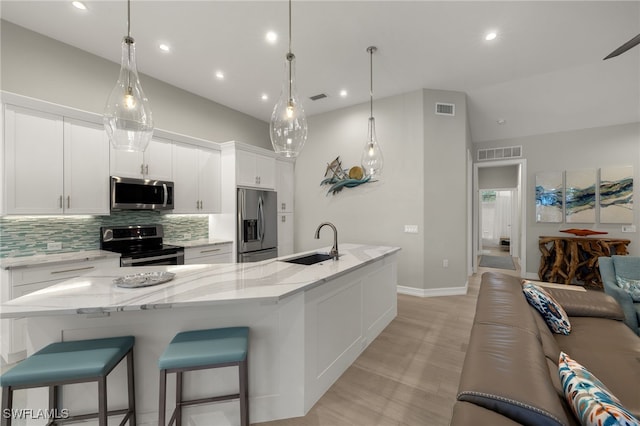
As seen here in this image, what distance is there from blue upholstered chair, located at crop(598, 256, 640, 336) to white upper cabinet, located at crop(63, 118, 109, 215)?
5.31 metres

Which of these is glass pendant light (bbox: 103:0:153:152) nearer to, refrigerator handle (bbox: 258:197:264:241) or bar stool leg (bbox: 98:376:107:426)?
bar stool leg (bbox: 98:376:107:426)

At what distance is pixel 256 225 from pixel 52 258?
2.46 metres

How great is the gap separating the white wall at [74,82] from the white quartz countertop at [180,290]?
7.92 ft

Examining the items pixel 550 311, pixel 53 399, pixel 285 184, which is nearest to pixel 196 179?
pixel 285 184

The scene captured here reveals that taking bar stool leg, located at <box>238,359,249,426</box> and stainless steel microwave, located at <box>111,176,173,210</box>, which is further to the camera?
stainless steel microwave, located at <box>111,176,173,210</box>

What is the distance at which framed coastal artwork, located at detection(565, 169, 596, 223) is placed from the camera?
16.3 ft

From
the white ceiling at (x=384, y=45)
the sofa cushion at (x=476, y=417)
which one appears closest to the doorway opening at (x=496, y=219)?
the white ceiling at (x=384, y=45)

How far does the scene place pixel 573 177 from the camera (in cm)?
510

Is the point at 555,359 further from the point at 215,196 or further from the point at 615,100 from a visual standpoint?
the point at 615,100

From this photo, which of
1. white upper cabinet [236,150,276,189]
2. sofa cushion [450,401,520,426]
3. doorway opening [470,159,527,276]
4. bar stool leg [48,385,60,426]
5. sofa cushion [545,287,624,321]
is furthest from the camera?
doorway opening [470,159,527,276]

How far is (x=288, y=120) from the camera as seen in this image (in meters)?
2.25

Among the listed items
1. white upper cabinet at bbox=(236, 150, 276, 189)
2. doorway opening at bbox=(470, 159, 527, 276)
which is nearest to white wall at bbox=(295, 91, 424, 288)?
white upper cabinet at bbox=(236, 150, 276, 189)

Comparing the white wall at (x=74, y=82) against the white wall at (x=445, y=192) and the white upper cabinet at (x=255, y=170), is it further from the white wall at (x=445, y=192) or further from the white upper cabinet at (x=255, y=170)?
the white wall at (x=445, y=192)

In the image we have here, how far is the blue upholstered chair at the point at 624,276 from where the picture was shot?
92.1 inches
